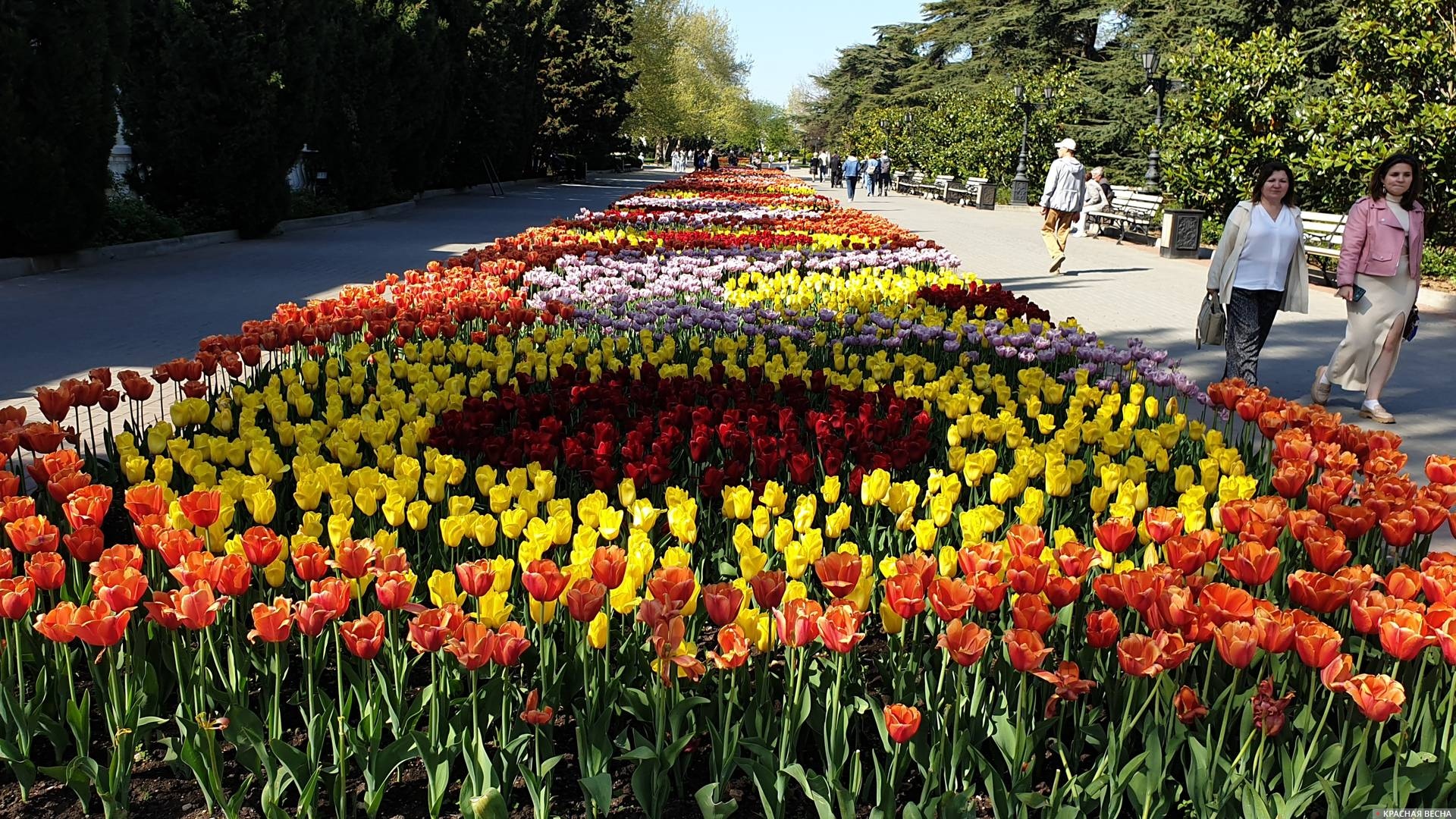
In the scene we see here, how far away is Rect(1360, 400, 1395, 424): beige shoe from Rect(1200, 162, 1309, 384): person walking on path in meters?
0.66

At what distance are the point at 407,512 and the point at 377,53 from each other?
20784mm

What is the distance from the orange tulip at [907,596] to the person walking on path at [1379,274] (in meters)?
5.53

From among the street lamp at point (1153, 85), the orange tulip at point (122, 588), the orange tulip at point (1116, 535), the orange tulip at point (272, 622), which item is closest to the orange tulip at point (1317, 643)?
the orange tulip at point (1116, 535)

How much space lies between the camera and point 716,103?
2876 inches

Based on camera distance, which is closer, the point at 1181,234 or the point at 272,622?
the point at 272,622

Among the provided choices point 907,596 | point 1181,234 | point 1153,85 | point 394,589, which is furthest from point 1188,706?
point 1153,85

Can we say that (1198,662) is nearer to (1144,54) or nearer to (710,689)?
(710,689)

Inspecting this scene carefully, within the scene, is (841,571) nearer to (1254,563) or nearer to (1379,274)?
(1254,563)

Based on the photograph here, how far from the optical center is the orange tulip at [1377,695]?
77.0 inches

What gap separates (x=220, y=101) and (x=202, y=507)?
15.2m

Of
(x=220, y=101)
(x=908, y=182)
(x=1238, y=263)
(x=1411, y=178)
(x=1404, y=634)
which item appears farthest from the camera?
(x=908, y=182)

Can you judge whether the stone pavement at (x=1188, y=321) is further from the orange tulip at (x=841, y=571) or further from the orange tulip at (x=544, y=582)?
the orange tulip at (x=544, y=582)

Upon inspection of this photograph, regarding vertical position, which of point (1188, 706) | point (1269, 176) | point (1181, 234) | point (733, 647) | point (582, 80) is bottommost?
point (1188, 706)

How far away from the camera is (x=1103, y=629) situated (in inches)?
85.9
